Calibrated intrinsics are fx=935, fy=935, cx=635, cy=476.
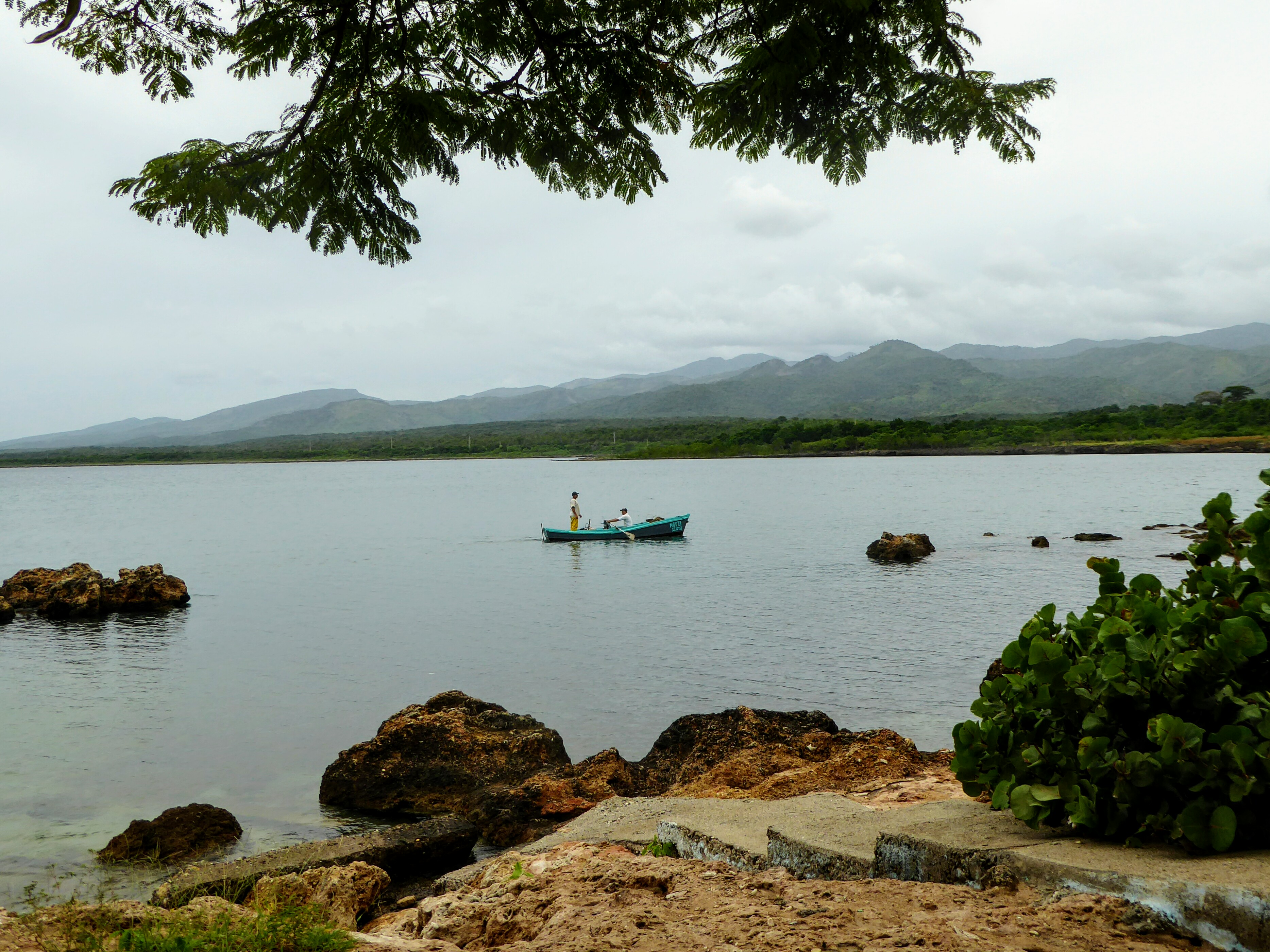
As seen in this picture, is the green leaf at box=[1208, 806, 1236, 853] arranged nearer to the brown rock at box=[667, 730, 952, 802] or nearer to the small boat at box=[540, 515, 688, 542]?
the brown rock at box=[667, 730, 952, 802]

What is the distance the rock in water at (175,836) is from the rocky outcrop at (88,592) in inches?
814

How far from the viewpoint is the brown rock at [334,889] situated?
653 centimetres

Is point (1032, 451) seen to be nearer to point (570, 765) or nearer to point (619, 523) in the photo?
point (619, 523)

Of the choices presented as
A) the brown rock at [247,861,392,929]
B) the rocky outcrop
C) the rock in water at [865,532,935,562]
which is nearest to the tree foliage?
the brown rock at [247,861,392,929]

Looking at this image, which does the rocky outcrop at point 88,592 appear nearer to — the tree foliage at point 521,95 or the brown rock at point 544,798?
the brown rock at point 544,798

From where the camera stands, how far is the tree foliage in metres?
5.21

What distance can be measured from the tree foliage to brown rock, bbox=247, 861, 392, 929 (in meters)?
4.48

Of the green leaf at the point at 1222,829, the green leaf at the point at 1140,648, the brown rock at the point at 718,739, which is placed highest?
the green leaf at the point at 1140,648

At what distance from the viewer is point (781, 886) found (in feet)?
14.0

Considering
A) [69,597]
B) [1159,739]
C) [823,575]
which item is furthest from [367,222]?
[823,575]

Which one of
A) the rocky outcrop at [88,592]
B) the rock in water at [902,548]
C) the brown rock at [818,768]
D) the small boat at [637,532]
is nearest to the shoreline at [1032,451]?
the rock in water at [902,548]

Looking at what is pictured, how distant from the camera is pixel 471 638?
25.2 meters

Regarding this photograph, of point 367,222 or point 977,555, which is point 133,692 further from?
point 977,555

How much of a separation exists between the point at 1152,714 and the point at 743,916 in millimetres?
1940
